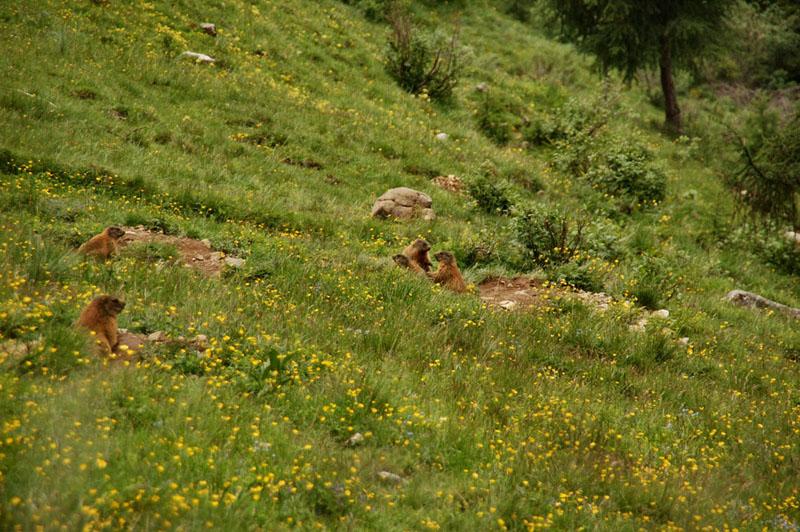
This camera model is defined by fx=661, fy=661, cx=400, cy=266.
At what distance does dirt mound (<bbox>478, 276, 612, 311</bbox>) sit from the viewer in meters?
8.98

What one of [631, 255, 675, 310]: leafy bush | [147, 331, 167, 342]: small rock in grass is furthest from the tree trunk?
[147, 331, 167, 342]: small rock in grass

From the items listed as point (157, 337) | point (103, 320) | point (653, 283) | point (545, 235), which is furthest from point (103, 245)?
point (653, 283)

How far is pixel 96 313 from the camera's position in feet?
17.6

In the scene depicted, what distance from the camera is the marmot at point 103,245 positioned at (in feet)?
24.7

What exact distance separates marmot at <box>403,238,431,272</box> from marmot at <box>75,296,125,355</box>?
4.82 meters

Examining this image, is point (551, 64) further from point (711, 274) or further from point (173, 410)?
point (173, 410)

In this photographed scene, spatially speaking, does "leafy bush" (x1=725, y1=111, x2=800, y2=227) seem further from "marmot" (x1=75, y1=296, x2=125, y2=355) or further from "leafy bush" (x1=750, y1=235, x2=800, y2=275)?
"marmot" (x1=75, y1=296, x2=125, y2=355)

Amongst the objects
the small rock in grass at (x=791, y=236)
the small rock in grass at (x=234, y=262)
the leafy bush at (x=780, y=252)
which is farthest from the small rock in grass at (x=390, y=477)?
the small rock in grass at (x=791, y=236)

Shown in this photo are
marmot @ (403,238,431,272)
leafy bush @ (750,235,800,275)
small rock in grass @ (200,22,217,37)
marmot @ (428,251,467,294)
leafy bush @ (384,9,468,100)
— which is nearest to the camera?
marmot @ (428,251,467,294)

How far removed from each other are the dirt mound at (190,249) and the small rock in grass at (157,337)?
86.9 inches

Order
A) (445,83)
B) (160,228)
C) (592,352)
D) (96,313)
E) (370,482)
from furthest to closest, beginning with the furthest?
(445,83) → (160,228) → (592,352) → (96,313) → (370,482)

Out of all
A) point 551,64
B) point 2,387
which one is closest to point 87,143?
point 2,387

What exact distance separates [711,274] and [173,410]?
11500 millimetres

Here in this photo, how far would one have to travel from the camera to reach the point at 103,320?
5.38 meters
